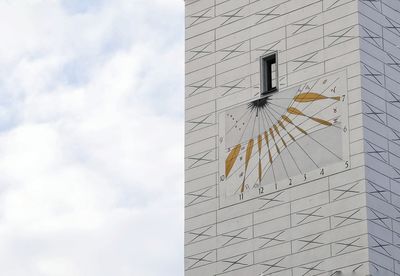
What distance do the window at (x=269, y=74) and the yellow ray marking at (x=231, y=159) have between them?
164 cm

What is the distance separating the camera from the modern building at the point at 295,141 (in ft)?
164

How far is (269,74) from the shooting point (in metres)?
53.3

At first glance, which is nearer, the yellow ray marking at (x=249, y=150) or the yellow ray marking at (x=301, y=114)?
the yellow ray marking at (x=301, y=114)

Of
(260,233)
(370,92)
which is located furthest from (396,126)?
(260,233)

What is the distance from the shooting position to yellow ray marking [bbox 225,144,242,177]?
52.9 metres

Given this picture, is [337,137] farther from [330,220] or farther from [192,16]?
[192,16]

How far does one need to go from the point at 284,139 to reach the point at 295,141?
0.39 meters

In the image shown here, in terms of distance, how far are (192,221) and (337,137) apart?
16.0 ft

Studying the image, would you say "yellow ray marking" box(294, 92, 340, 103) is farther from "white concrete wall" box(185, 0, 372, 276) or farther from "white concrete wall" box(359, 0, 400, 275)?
"white concrete wall" box(359, 0, 400, 275)

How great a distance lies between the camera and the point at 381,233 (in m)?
49.8

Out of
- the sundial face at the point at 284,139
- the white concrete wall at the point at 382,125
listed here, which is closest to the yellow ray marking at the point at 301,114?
the sundial face at the point at 284,139

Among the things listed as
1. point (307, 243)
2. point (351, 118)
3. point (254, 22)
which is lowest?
point (307, 243)

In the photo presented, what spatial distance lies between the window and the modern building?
0.10 ft

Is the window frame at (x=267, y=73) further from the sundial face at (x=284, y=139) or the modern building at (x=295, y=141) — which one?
the sundial face at (x=284, y=139)
